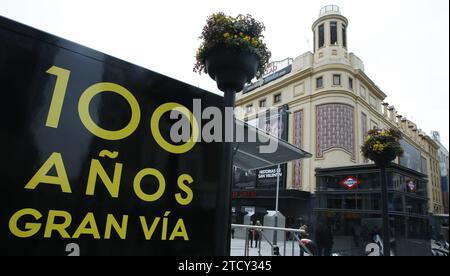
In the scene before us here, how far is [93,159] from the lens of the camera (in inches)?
82.9

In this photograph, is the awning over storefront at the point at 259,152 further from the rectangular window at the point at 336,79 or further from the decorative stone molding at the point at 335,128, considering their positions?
the rectangular window at the point at 336,79

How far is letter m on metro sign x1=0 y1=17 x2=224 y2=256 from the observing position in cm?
184

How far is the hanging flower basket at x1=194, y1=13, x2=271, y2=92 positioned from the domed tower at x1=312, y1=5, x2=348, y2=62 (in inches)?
1136

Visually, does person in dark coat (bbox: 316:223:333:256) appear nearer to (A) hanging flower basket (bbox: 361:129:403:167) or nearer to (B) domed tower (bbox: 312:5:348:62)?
(A) hanging flower basket (bbox: 361:129:403:167)

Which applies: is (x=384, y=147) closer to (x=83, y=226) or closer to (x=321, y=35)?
(x=83, y=226)

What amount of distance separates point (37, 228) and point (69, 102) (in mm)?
822

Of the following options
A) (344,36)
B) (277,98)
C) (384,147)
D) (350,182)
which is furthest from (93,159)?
(277,98)

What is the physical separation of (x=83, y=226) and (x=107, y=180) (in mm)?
329

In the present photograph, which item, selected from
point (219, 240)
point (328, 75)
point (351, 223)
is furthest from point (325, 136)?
point (219, 240)

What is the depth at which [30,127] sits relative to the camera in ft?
6.22

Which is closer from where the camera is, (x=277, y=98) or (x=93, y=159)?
(x=93, y=159)

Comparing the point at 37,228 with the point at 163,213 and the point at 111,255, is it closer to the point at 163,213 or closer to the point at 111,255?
the point at 111,255

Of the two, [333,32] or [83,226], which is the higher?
[333,32]
